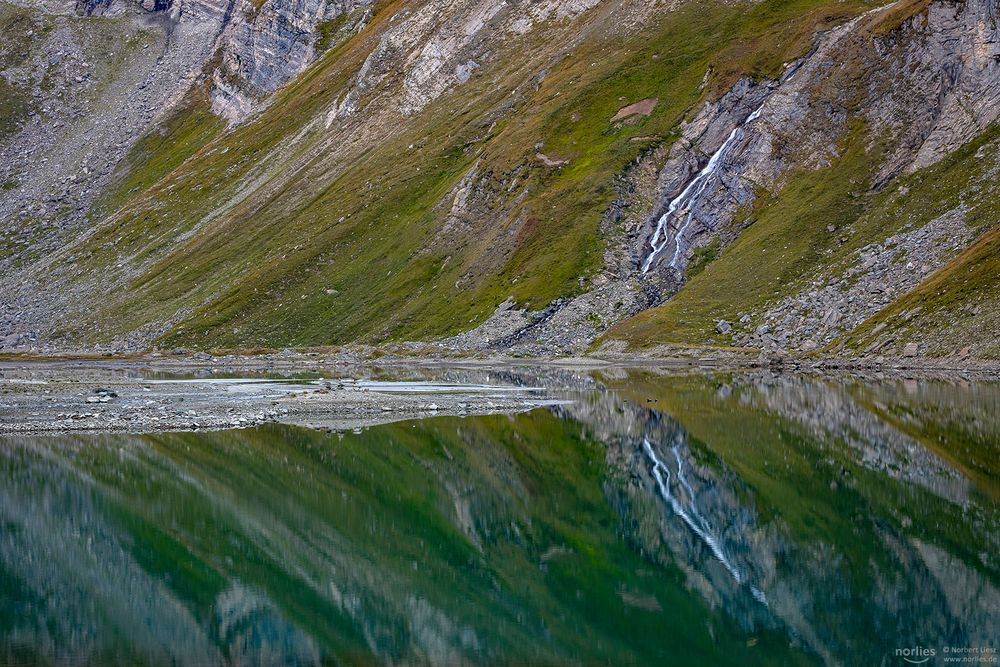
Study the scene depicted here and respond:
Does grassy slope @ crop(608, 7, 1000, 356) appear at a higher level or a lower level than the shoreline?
lower

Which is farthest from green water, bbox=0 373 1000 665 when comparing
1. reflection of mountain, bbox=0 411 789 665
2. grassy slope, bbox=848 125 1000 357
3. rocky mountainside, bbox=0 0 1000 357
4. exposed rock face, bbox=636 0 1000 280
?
exposed rock face, bbox=636 0 1000 280

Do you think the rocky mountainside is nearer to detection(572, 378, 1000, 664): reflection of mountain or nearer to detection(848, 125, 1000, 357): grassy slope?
detection(848, 125, 1000, 357): grassy slope

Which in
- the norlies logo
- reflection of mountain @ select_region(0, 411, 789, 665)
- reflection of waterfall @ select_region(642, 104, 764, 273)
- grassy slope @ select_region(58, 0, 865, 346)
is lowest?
reflection of waterfall @ select_region(642, 104, 764, 273)

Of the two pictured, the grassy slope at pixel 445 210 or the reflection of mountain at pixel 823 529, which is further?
the grassy slope at pixel 445 210

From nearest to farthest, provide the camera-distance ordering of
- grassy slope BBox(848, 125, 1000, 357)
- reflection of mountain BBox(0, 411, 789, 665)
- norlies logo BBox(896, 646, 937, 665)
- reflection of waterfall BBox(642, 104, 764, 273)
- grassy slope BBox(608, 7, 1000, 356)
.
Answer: norlies logo BBox(896, 646, 937, 665), reflection of mountain BBox(0, 411, 789, 665), grassy slope BBox(848, 125, 1000, 357), grassy slope BBox(608, 7, 1000, 356), reflection of waterfall BBox(642, 104, 764, 273)

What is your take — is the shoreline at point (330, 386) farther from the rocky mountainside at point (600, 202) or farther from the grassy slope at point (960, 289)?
the rocky mountainside at point (600, 202)

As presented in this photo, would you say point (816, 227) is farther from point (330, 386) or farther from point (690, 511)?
point (690, 511)

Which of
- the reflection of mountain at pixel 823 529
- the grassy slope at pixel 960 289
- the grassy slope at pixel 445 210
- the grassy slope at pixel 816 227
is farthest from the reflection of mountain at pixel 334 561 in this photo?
the grassy slope at pixel 445 210
